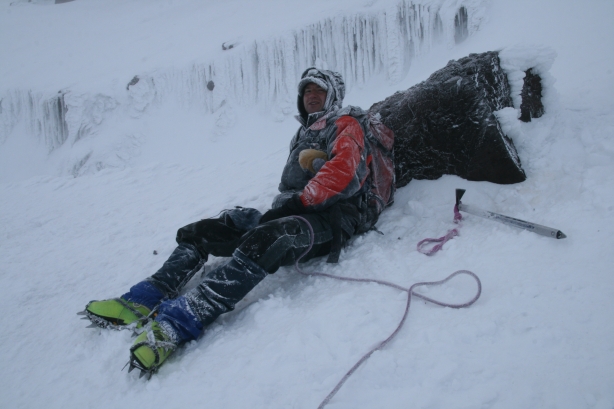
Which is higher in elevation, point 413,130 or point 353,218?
point 413,130

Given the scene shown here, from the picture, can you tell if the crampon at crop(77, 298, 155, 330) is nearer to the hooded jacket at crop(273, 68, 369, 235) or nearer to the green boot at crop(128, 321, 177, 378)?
the green boot at crop(128, 321, 177, 378)

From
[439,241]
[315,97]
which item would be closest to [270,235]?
[439,241]

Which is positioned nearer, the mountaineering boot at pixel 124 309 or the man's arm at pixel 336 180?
the mountaineering boot at pixel 124 309

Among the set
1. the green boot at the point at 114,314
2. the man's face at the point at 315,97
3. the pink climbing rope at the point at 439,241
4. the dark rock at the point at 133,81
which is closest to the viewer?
the green boot at the point at 114,314

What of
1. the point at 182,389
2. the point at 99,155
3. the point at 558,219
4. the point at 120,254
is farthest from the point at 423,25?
the point at 99,155

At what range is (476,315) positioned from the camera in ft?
5.24

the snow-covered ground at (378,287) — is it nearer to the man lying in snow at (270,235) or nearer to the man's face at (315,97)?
the man lying in snow at (270,235)

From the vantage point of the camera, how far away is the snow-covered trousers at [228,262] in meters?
1.92

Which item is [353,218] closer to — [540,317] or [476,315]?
[476,315]

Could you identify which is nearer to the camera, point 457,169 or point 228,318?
point 228,318

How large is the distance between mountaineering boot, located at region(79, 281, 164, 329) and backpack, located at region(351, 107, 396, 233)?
1741mm

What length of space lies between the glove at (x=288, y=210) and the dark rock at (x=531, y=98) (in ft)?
7.37

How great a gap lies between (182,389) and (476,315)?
1543 millimetres

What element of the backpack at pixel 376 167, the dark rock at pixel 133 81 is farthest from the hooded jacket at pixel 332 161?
the dark rock at pixel 133 81
